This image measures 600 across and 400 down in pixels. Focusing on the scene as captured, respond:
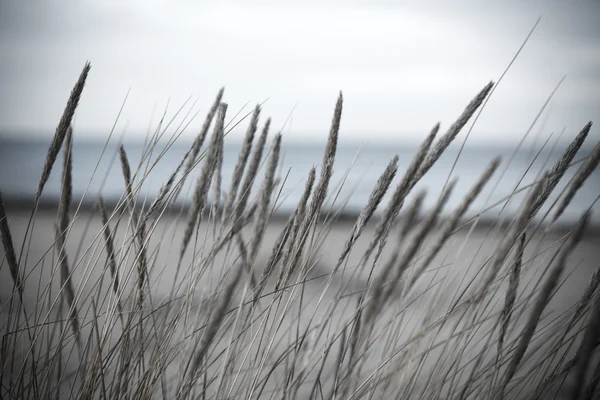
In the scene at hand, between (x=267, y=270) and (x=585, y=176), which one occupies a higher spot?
(x=585, y=176)

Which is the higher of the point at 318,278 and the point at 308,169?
the point at 318,278

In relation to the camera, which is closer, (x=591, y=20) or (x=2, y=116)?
(x=591, y=20)

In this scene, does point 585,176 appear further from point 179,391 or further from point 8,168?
point 8,168

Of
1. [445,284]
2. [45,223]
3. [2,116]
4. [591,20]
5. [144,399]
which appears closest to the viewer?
[144,399]

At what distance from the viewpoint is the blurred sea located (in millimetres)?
839

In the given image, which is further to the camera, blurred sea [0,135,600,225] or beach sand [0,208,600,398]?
blurred sea [0,135,600,225]

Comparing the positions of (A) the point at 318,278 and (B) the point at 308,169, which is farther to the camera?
(B) the point at 308,169

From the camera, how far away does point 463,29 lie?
8.43 feet

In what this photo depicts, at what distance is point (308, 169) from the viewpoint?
1627cm

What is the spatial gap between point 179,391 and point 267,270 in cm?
21

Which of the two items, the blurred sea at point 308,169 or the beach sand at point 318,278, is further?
the blurred sea at point 308,169

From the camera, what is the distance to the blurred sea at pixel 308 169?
839 mm

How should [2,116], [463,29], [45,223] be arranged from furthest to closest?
[45,223] < [2,116] < [463,29]

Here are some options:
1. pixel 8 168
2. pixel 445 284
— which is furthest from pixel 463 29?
pixel 8 168
